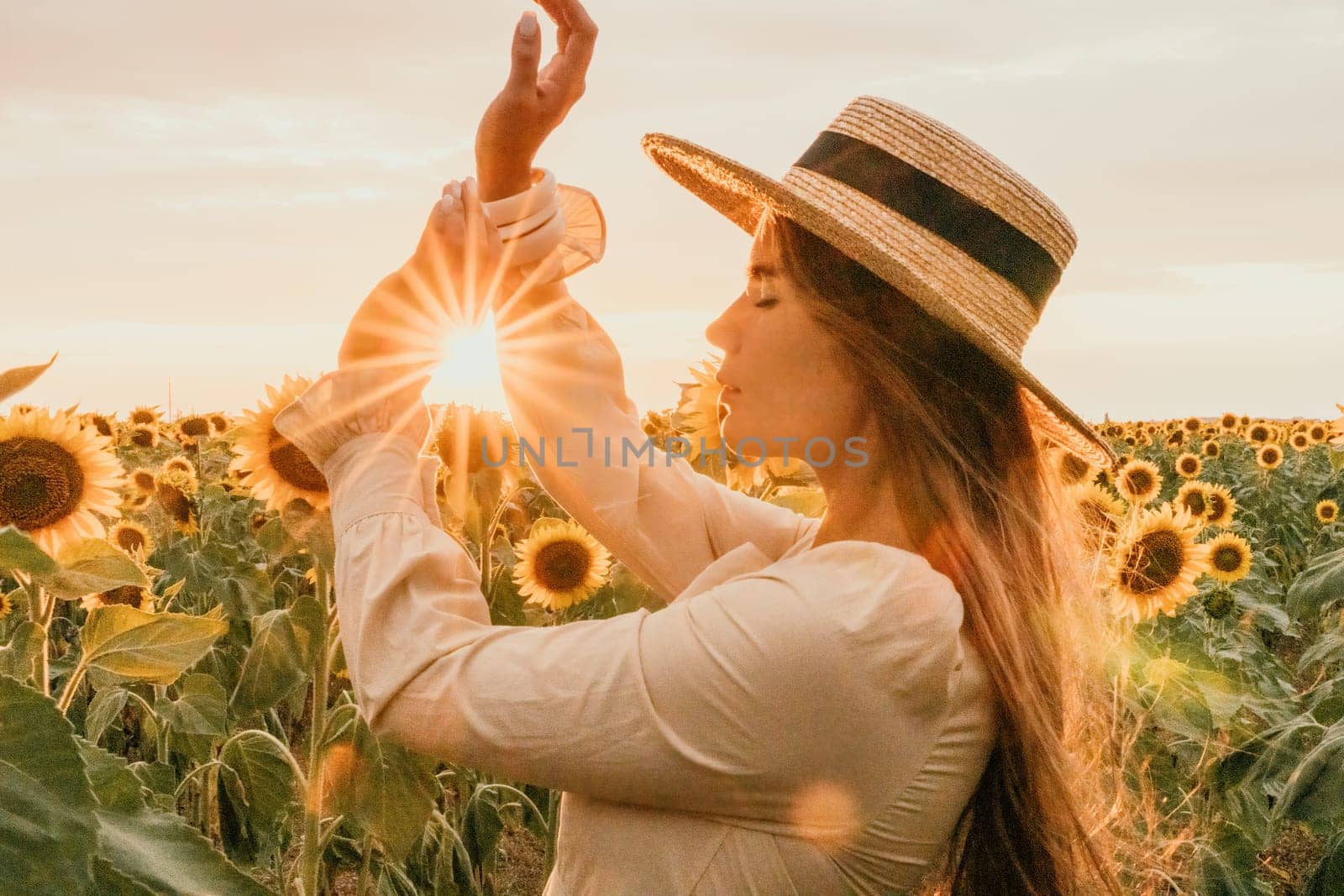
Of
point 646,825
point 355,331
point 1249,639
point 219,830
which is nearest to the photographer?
point 646,825

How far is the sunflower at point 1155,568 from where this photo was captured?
13.8ft

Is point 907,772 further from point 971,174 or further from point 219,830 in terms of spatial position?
point 219,830

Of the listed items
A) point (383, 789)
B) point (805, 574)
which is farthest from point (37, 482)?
point (805, 574)

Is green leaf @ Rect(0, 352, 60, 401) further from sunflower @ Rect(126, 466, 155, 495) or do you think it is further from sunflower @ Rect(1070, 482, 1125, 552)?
sunflower @ Rect(126, 466, 155, 495)

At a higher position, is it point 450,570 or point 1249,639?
point 450,570

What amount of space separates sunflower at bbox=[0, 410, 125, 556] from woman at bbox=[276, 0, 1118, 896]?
88 centimetres

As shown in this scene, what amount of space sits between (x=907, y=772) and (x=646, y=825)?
320mm

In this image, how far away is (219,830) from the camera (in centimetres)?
331

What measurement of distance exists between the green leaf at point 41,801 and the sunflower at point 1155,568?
3.80 m

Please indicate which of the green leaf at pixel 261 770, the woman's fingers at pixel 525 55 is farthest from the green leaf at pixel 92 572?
the green leaf at pixel 261 770

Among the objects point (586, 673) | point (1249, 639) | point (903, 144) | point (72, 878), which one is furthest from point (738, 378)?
point (1249, 639)

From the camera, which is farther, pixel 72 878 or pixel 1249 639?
pixel 1249 639

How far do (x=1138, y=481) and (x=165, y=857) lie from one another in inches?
225

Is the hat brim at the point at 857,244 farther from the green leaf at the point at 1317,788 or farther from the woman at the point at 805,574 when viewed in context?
the green leaf at the point at 1317,788
